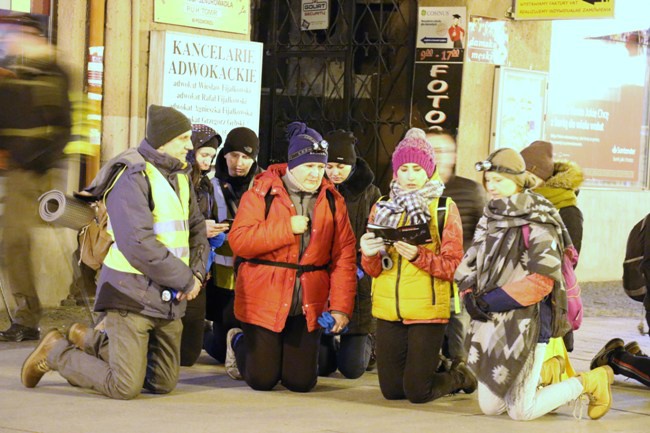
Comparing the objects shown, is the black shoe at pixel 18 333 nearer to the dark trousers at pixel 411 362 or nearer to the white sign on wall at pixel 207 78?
the white sign on wall at pixel 207 78

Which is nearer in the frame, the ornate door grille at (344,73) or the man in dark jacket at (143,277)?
the man in dark jacket at (143,277)

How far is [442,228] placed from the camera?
789 centimetres

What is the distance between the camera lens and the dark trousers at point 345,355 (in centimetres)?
872

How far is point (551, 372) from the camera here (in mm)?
7488

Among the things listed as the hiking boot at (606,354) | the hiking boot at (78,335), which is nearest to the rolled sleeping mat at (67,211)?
the hiking boot at (78,335)

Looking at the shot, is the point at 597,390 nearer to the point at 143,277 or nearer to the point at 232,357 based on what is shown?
the point at 232,357

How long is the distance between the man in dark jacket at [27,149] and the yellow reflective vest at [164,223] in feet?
5.81

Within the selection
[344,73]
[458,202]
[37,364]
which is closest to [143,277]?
[37,364]

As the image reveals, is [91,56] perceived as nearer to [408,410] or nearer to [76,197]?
[76,197]

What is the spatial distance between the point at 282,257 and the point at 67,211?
1.35m

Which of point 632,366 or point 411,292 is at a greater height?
point 411,292

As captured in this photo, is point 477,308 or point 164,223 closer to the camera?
point 477,308

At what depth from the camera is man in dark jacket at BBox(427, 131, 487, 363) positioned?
8.45 m

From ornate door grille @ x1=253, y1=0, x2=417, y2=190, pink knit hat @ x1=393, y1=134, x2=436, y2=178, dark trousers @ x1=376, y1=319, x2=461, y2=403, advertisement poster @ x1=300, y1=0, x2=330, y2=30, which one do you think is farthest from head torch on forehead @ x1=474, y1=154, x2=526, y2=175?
advertisement poster @ x1=300, y1=0, x2=330, y2=30
